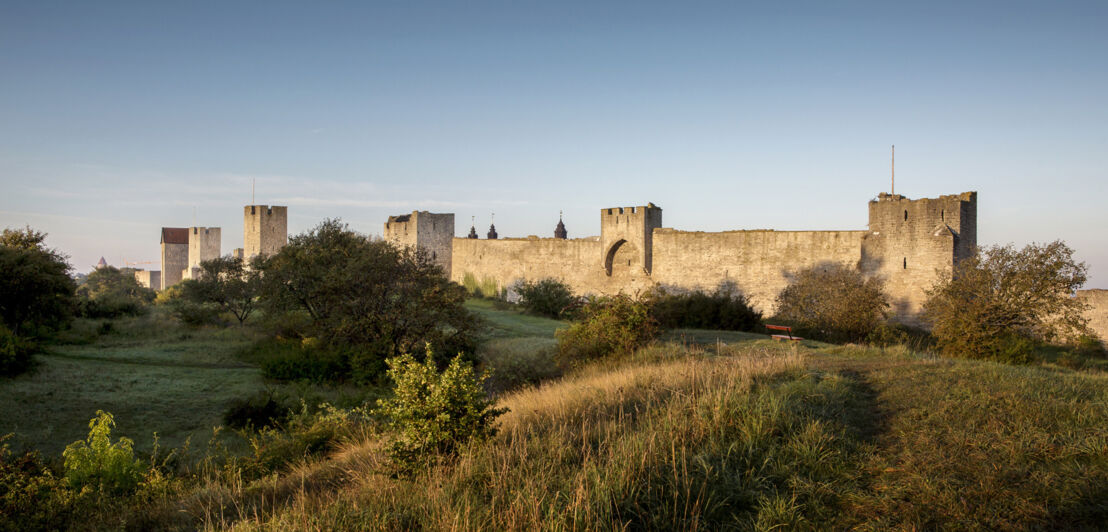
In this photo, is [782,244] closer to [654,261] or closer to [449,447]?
[654,261]

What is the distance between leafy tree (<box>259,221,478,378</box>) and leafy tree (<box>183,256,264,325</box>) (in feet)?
14.7

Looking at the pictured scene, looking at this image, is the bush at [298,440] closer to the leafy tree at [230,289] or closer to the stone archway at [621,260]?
the leafy tree at [230,289]

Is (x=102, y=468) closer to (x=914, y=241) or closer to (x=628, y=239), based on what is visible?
(x=914, y=241)

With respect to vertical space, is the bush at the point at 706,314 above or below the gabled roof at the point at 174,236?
below

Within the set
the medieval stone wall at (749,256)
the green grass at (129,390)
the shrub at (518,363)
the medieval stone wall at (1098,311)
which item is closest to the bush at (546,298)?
the medieval stone wall at (749,256)

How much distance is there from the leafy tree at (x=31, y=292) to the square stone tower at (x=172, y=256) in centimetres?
4943

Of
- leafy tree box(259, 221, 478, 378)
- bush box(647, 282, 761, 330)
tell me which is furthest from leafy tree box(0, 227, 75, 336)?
bush box(647, 282, 761, 330)

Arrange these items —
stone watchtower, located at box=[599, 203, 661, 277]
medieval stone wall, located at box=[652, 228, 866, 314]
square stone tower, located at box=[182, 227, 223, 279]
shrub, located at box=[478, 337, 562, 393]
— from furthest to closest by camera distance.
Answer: square stone tower, located at box=[182, 227, 223, 279] < stone watchtower, located at box=[599, 203, 661, 277] < medieval stone wall, located at box=[652, 228, 866, 314] < shrub, located at box=[478, 337, 562, 393]

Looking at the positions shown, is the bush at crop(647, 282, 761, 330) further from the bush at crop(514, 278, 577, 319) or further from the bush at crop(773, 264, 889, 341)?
the bush at crop(514, 278, 577, 319)

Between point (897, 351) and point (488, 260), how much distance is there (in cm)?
2757

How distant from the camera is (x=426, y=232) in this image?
1436 inches

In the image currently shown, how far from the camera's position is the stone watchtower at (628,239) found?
30.8 m

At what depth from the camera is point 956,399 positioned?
635cm

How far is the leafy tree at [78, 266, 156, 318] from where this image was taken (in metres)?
21.1
